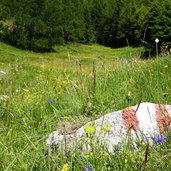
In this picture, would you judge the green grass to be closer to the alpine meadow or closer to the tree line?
the alpine meadow

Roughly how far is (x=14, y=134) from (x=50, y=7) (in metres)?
39.3

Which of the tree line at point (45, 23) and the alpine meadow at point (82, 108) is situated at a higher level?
the alpine meadow at point (82, 108)

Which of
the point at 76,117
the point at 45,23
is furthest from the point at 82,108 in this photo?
the point at 45,23

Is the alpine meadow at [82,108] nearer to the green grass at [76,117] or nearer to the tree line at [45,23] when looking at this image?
the green grass at [76,117]

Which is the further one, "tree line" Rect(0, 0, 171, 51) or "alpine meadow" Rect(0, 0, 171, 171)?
"tree line" Rect(0, 0, 171, 51)

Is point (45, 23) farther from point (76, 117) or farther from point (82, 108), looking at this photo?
point (76, 117)

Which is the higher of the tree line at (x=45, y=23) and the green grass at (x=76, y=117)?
the green grass at (x=76, y=117)

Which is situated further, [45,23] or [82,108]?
[45,23]

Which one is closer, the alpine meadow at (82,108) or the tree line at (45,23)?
the alpine meadow at (82,108)

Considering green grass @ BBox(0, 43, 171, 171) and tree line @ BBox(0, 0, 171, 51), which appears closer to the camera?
green grass @ BBox(0, 43, 171, 171)

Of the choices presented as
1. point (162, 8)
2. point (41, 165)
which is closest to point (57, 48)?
point (162, 8)

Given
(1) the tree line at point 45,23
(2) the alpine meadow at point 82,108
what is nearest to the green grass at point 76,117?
(2) the alpine meadow at point 82,108

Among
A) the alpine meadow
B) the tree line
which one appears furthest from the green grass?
the tree line

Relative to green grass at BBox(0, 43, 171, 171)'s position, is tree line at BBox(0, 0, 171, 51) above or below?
below
